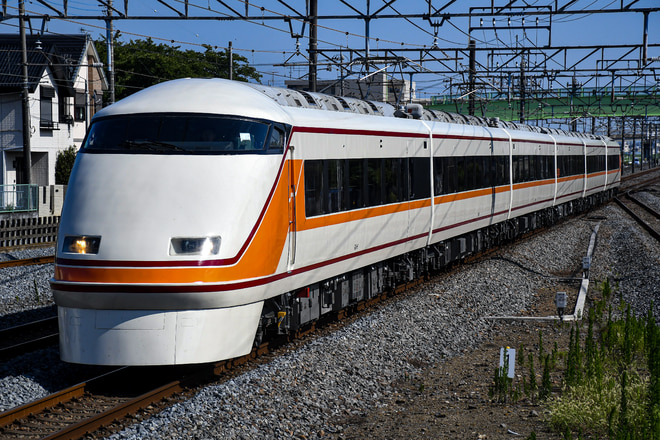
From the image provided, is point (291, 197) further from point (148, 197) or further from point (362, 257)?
point (362, 257)

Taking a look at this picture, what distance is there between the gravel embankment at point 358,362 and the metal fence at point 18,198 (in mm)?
16087

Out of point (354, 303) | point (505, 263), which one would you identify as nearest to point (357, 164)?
point (354, 303)

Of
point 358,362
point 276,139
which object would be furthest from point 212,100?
point 358,362

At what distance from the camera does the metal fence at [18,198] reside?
27.7 meters

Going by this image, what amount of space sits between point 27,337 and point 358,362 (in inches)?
193

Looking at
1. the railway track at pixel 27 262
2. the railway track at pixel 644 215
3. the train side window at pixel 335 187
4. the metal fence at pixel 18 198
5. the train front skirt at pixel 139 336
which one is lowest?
the railway track at pixel 27 262

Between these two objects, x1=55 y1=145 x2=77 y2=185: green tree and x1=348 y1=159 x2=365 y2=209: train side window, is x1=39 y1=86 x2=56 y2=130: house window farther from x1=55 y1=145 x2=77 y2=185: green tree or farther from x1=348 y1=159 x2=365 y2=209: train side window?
x1=348 y1=159 x2=365 y2=209: train side window

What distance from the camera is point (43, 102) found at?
39625mm

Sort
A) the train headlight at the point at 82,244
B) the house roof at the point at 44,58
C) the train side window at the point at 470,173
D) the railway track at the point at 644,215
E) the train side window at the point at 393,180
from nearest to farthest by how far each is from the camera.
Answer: the train headlight at the point at 82,244 < the train side window at the point at 393,180 < the train side window at the point at 470,173 < the railway track at the point at 644,215 < the house roof at the point at 44,58

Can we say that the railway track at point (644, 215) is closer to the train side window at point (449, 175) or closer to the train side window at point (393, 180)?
the train side window at point (449, 175)

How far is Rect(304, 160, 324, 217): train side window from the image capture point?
1067cm

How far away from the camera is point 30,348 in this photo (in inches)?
427

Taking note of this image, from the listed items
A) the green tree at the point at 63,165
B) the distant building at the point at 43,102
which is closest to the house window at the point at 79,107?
the distant building at the point at 43,102

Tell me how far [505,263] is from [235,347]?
1202cm
